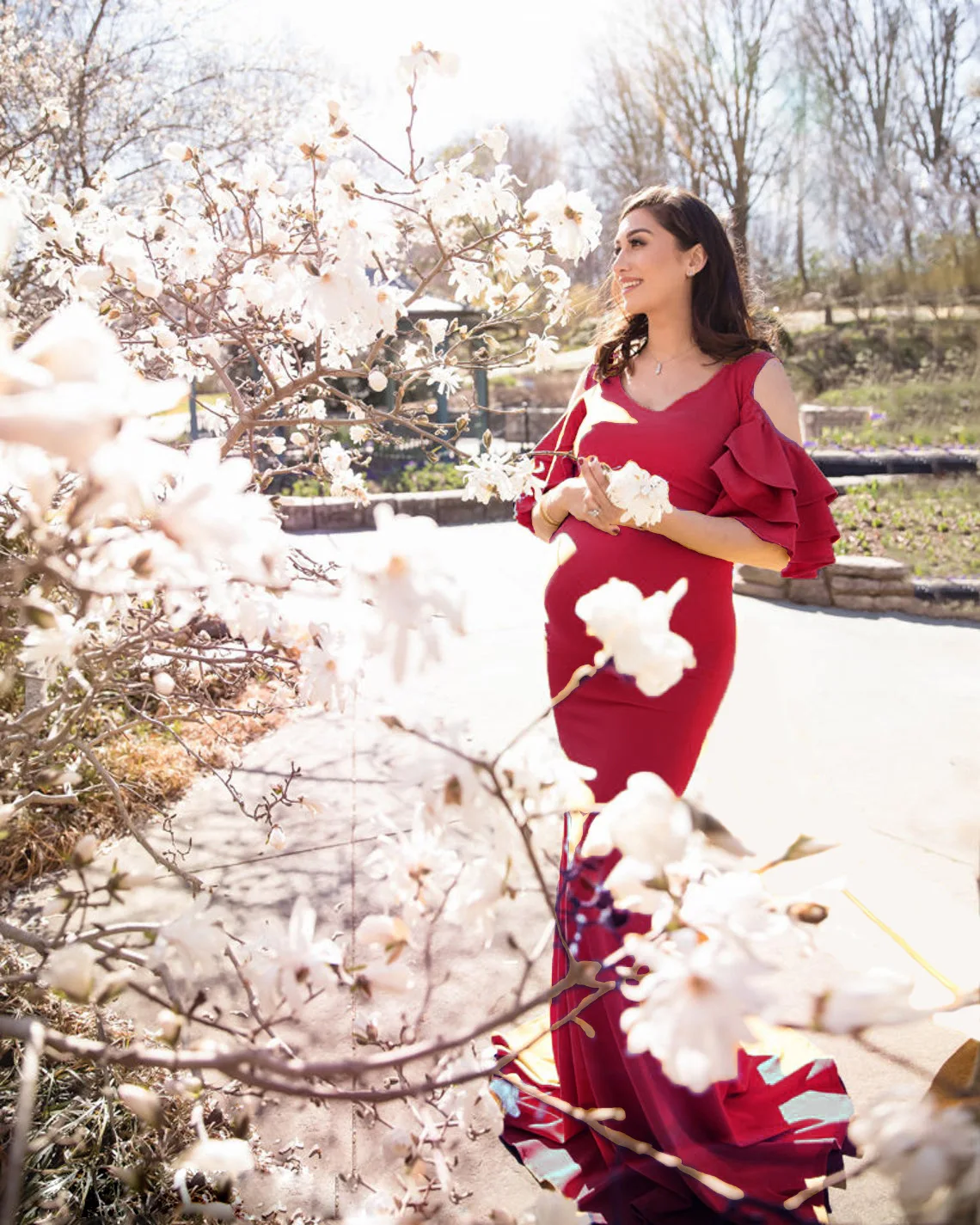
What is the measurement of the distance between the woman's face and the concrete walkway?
36.8 inches

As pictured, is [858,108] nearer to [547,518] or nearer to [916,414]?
[916,414]

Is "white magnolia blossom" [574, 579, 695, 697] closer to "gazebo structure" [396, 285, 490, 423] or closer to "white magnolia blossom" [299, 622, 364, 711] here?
"white magnolia blossom" [299, 622, 364, 711]

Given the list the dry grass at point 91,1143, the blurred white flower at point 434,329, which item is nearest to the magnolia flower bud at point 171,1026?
the dry grass at point 91,1143

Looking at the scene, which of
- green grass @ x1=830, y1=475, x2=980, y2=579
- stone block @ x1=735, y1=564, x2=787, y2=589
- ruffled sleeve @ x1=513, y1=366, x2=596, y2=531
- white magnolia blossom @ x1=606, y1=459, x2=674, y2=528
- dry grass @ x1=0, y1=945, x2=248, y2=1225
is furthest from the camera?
green grass @ x1=830, y1=475, x2=980, y2=579

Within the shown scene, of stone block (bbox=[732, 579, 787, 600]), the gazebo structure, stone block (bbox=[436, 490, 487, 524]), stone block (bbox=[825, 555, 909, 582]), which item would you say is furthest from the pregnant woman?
the gazebo structure

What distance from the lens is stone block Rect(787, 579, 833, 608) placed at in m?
5.64

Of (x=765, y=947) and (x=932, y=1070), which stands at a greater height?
(x=765, y=947)

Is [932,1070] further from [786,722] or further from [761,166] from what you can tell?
[761,166]

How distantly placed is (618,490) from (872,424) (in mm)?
11807

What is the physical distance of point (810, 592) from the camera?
5.70 metres

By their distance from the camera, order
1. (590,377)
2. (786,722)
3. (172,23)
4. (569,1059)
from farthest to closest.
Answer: (172,23) < (786,722) < (590,377) < (569,1059)

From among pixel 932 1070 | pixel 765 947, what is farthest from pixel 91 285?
pixel 932 1070

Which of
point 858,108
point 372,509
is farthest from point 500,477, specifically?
point 858,108

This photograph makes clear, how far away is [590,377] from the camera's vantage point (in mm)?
2330
